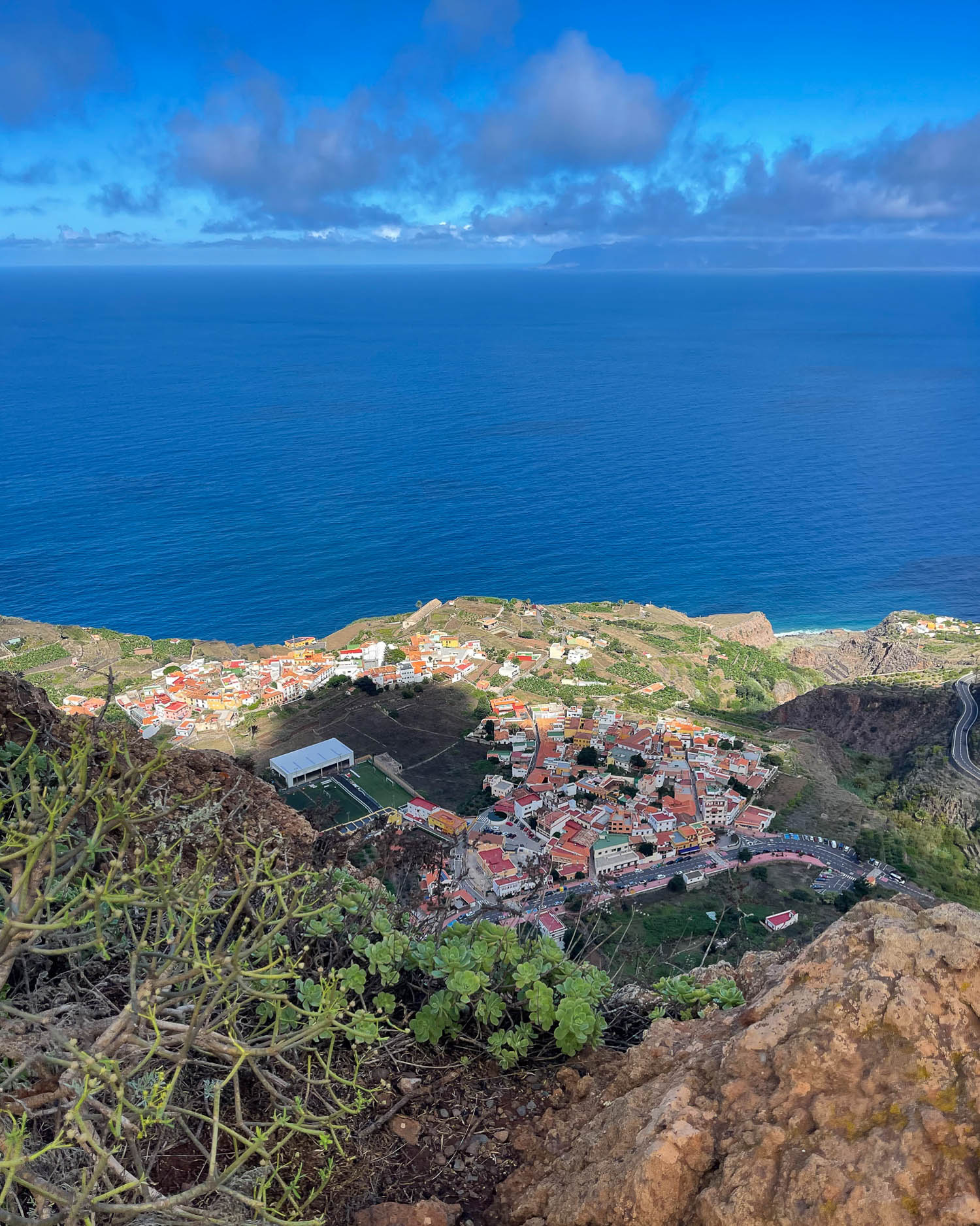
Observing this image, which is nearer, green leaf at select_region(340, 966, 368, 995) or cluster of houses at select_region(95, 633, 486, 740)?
green leaf at select_region(340, 966, 368, 995)

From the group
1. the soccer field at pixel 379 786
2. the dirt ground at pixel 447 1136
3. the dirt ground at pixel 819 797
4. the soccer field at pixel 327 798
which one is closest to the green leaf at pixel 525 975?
the dirt ground at pixel 447 1136

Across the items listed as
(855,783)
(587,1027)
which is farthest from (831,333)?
(587,1027)

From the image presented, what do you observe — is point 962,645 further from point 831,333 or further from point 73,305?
point 73,305

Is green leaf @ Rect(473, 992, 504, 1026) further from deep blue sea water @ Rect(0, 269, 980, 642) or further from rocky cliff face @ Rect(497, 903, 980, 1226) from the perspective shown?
deep blue sea water @ Rect(0, 269, 980, 642)

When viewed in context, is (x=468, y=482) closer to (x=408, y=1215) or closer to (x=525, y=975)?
(x=525, y=975)

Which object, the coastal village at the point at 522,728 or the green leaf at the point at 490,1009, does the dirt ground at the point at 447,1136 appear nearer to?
the green leaf at the point at 490,1009

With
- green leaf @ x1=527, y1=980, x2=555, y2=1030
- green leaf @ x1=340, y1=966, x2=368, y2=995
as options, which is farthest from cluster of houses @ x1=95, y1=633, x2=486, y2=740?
green leaf @ x1=527, y1=980, x2=555, y2=1030
